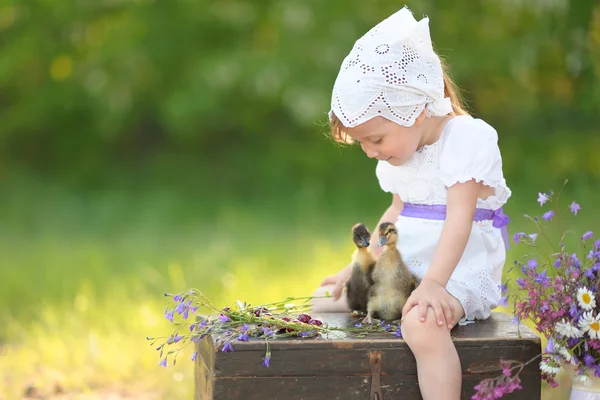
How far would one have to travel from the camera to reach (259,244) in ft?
22.5

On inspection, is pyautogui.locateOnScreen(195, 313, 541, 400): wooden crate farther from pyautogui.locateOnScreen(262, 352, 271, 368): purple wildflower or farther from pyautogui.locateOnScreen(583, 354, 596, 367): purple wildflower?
pyautogui.locateOnScreen(583, 354, 596, 367): purple wildflower

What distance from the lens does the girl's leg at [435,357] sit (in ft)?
8.55

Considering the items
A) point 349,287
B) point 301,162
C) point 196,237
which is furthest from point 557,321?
point 301,162

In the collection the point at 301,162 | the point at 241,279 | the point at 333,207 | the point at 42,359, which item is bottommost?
the point at 42,359

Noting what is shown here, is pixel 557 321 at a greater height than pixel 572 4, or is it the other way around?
pixel 572 4

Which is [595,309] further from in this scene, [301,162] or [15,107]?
[15,107]

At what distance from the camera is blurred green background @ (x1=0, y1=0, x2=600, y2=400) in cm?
646

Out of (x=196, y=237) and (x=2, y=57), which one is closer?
(x=196, y=237)

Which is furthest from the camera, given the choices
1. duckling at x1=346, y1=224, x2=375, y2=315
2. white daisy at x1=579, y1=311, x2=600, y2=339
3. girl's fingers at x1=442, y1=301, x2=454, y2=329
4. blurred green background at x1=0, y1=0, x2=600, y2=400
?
blurred green background at x1=0, y1=0, x2=600, y2=400

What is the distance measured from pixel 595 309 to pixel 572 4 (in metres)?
5.72

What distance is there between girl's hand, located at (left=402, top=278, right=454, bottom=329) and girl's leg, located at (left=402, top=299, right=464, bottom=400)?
0.02m

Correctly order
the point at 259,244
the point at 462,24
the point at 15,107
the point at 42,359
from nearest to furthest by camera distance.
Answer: the point at 42,359 < the point at 259,244 < the point at 462,24 < the point at 15,107

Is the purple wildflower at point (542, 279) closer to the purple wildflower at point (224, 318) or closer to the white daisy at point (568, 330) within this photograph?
the white daisy at point (568, 330)

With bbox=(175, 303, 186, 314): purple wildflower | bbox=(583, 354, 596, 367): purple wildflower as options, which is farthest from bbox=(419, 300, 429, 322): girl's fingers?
bbox=(175, 303, 186, 314): purple wildflower
